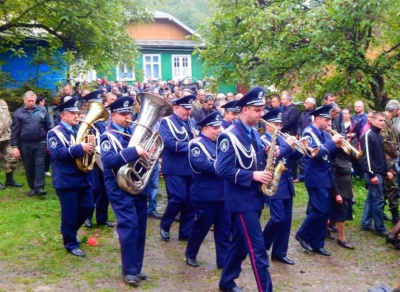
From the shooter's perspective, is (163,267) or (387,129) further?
(387,129)

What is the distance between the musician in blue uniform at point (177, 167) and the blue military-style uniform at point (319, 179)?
1804mm

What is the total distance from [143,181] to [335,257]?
3262mm

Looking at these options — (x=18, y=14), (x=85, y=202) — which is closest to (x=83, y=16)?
(x=18, y=14)

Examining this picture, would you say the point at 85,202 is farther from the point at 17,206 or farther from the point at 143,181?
the point at 17,206

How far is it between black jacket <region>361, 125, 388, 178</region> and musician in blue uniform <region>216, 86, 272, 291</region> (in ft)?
11.7

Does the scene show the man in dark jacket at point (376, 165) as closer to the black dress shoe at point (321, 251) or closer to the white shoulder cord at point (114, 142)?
the black dress shoe at point (321, 251)

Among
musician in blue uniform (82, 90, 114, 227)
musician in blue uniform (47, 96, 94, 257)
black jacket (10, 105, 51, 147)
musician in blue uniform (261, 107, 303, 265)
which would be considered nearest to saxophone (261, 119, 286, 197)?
musician in blue uniform (261, 107, 303, 265)

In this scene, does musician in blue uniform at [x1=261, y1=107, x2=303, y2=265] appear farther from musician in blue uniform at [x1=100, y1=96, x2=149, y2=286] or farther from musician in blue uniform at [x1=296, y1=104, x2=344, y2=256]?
musician in blue uniform at [x1=100, y1=96, x2=149, y2=286]

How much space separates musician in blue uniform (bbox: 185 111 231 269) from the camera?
24.2 feet

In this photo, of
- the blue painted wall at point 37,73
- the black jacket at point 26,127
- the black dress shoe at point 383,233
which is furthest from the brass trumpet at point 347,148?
the blue painted wall at point 37,73

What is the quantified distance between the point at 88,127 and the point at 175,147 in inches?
59.2

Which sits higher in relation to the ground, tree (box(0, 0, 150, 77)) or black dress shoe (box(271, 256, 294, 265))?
tree (box(0, 0, 150, 77))

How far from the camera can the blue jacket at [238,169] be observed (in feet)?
20.2

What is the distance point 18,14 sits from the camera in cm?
1497
